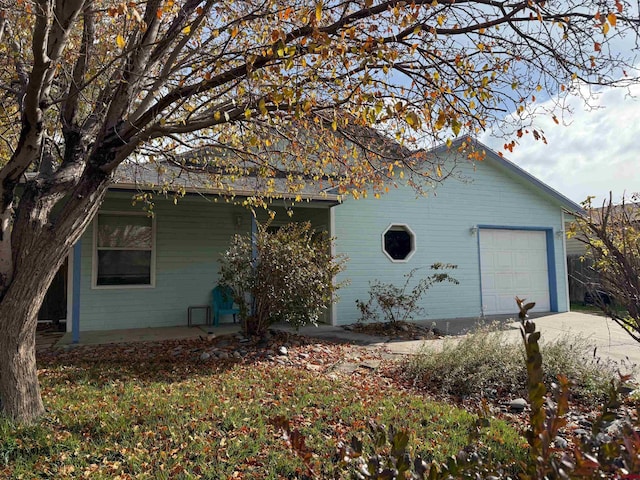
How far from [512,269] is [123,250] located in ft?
31.9

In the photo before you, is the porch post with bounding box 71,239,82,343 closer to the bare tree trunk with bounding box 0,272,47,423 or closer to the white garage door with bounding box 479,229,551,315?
the bare tree trunk with bounding box 0,272,47,423

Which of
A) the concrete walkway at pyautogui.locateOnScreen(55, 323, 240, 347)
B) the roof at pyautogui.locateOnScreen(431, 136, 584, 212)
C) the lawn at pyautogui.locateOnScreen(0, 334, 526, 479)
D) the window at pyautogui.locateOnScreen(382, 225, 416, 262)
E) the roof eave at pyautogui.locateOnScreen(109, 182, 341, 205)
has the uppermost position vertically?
the roof at pyautogui.locateOnScreen(431, 136, 584, 212)

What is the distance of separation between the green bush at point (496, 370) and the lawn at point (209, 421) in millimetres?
492

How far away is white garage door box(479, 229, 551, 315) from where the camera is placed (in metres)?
11.3

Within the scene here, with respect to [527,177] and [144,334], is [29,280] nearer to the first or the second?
[144,334]

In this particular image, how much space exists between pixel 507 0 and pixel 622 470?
3.88 m

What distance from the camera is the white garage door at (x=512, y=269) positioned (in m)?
11.3

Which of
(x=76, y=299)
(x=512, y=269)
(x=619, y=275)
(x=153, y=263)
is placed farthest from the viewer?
Result: (x=512, y=269)

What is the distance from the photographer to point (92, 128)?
A: 4.86 m

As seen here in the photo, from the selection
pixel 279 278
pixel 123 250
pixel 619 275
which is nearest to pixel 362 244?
pixel 279 278

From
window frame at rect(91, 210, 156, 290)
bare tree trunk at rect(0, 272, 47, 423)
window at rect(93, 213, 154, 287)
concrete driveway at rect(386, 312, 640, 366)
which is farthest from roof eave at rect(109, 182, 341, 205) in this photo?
bare tree trunk at rect(0, 272, 47, 423)

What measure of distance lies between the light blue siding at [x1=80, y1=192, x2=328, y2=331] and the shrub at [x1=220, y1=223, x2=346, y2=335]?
98.1 inches

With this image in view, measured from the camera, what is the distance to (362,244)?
10000 mm

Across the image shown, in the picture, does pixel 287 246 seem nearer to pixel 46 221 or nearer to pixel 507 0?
pixel 46 221
